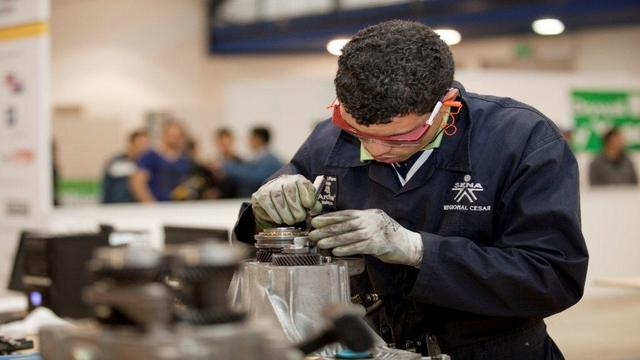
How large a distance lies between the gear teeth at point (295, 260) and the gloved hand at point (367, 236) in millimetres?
30

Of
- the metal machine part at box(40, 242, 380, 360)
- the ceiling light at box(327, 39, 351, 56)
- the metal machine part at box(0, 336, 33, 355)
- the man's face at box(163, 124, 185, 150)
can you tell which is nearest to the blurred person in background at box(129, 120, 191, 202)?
the man's face at box(163, 124, 185, 150)

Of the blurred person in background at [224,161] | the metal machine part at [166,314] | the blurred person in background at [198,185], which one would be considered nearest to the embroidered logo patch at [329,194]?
the metal machine part at [166,314]

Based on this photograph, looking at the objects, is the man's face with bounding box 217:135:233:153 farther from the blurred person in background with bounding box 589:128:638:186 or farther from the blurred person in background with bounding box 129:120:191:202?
the blurred person in background with bounding box 589:128:638:186

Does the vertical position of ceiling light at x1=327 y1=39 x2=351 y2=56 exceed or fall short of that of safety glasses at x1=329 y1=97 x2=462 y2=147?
it exceeds it

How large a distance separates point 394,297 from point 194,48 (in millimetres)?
12873

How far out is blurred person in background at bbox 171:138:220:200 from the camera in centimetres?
912

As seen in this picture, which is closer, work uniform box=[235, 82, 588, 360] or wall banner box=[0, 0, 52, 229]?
work uniform box=[235, 82, 588, 360]

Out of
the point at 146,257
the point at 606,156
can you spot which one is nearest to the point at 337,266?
the point at 146,257

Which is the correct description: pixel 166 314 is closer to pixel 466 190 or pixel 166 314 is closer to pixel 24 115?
pixel 466 190

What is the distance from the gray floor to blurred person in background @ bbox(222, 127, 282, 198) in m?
2.99

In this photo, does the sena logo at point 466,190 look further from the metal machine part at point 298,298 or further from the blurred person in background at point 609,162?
the blurred person in background at point 609,162

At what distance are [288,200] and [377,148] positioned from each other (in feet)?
0.67

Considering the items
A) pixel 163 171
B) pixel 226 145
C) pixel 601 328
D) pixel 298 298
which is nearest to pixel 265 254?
pixel 298 298

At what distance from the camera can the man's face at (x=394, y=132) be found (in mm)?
1830
